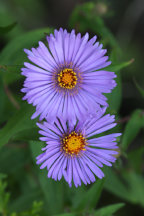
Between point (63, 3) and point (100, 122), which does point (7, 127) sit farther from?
point (63, 3)

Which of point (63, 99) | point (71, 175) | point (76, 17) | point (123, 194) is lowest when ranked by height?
point (123, 194)

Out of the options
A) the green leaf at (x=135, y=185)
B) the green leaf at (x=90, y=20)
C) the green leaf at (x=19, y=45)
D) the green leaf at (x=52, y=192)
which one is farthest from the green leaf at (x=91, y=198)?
the green leaf at (x=90, y=20)

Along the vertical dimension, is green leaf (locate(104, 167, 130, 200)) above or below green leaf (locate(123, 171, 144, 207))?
above

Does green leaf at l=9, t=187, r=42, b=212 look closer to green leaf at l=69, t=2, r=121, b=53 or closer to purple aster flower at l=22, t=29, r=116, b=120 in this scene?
purple aster flower at l=22, t=29, r=116, b=120

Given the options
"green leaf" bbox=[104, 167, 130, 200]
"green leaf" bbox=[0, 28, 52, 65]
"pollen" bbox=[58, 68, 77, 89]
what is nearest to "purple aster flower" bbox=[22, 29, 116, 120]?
"pollen" bbox=[58, 68, 77, 89]

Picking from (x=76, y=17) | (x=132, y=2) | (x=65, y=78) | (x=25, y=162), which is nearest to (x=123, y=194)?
(x=25, y=162)
